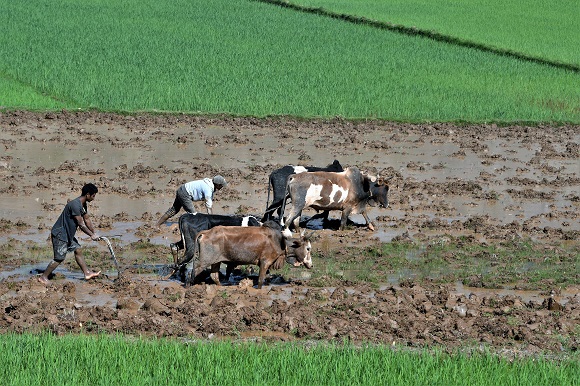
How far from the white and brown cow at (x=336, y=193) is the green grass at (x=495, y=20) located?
18663 millimetres

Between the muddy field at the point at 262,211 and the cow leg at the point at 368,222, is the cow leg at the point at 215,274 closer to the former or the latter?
the muddy field at the point at 262,211

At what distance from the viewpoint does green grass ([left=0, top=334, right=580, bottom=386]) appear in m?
9.64

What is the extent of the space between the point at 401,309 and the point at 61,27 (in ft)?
87.1

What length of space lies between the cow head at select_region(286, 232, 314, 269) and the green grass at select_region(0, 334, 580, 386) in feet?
9.99

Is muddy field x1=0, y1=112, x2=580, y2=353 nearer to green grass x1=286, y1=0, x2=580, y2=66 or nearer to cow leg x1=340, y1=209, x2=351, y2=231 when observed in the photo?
cow leg x1=340, y1=209, x2=351, y2=231

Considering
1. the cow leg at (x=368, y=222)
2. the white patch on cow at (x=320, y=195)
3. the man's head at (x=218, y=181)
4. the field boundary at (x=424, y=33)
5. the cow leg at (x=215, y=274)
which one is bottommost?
the cow leg at (x=215, y=274)

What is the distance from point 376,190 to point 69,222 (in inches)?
220

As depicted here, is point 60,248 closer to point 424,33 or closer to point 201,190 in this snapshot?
point 201,190

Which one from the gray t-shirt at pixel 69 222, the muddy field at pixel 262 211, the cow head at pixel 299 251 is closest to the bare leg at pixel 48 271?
the muddy field at pixel 262 211

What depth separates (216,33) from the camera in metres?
37.1

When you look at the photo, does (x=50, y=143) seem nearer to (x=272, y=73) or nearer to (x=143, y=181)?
(x=143, y=181)

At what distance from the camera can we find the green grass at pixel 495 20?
1475 inches

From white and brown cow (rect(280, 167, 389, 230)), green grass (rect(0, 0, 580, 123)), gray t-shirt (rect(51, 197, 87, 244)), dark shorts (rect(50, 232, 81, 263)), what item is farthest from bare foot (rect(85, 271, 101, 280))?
green grass (rect(0, 0, 580, 123))

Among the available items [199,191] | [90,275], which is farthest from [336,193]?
[90,275]
